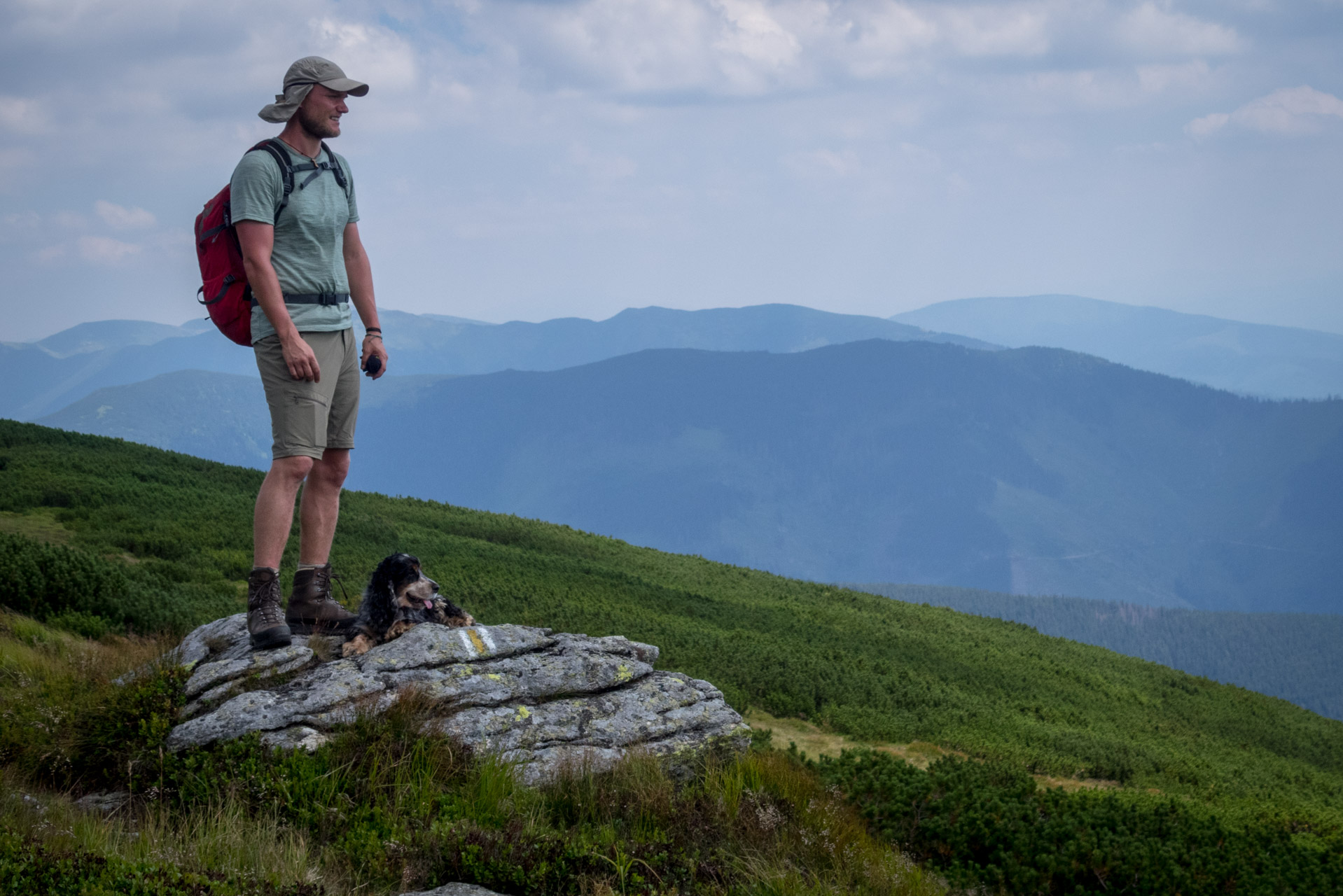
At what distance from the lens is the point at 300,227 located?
261 inches

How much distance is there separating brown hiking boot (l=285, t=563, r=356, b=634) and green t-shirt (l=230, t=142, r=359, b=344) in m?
2.06

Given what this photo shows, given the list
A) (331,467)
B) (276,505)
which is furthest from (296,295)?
(276,505)

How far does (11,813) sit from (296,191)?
4269mm

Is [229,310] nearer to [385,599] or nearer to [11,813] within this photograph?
[385,599]

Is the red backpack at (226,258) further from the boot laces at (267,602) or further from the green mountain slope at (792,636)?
the green mountain slope at (792,636)

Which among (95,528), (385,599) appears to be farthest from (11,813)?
(95,528)

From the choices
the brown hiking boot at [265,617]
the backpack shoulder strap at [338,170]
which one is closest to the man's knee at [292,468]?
the brown hiking boot at [265,617]

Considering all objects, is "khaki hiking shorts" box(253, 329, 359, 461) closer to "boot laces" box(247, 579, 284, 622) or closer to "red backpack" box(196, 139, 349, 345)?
"red backpack" box(196, 139, 349, 345)

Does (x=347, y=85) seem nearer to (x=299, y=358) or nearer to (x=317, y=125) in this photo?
(x=317, y=125)

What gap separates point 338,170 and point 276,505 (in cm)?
259

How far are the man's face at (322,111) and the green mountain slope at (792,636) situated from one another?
684 centimetres

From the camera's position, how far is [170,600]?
11.1m

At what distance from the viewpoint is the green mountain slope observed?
41.1 ft

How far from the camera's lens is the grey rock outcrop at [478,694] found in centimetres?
629
